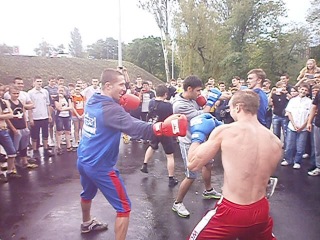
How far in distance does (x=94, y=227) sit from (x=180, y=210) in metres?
1.03

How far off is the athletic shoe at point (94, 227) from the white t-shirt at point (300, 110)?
4.07m

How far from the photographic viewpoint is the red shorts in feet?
6.53

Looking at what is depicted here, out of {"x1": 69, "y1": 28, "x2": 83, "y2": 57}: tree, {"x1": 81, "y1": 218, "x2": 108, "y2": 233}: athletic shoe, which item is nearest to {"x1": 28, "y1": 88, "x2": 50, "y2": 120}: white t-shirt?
{"x1": 81, "y1": 218, "x2": 108, "y2": 233}: athletic shoe

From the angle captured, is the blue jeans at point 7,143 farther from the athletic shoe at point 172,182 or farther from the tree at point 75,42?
the tree at point 75,42

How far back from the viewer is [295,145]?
6008mm

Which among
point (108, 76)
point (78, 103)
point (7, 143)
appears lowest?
point (7, 143)

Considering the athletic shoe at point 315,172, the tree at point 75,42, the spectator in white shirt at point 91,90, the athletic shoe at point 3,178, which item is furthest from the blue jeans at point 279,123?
the tree at point 75,42

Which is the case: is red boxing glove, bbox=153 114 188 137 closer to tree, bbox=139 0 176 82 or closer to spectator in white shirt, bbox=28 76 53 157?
spectator in white shirt, bbox=28 76 53 157

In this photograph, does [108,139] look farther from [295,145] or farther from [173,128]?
[295,145]

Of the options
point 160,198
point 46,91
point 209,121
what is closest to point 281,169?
point 160,198

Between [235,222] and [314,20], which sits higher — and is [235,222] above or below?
below

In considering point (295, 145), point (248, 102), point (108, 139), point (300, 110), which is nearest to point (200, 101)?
point (108, 139)

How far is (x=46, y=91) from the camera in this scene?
7.21 meters

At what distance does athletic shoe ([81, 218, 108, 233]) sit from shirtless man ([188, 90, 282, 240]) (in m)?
1.69
